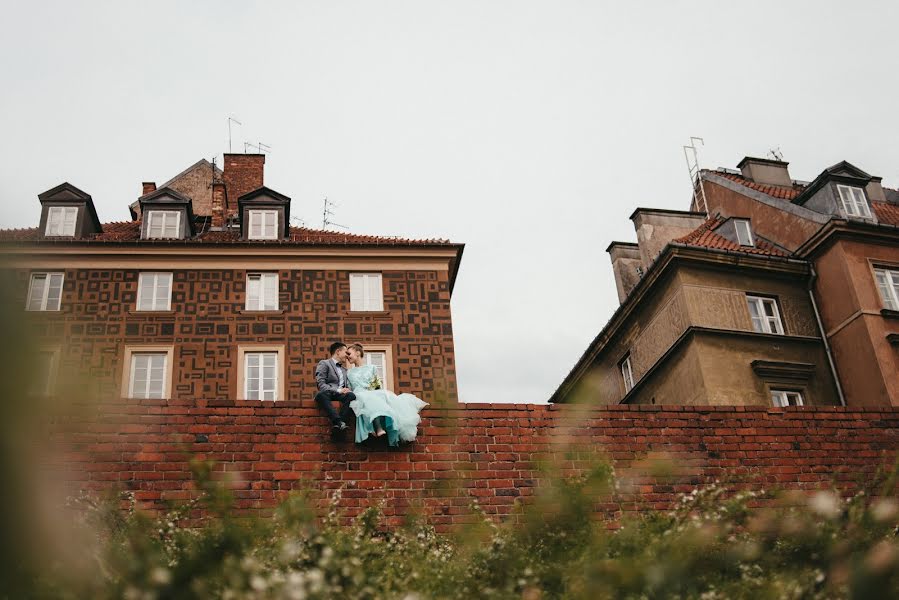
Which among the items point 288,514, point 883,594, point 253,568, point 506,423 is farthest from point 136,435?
point 883,594

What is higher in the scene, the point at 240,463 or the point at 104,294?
the point at 104,294

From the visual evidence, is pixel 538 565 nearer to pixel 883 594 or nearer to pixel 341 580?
pixel 341 580

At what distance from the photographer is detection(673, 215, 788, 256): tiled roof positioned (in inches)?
990

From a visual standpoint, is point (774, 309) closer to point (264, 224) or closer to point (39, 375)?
point (264, 224)

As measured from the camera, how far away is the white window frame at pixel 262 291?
1059 inches

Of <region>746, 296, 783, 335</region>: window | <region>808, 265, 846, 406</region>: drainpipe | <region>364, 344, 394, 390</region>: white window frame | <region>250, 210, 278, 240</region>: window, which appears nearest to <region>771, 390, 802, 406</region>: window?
<region>808, 265, 846, 406</region>: drainpipe

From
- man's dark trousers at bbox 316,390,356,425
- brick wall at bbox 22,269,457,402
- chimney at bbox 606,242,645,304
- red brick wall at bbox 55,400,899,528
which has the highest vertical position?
chimney at bbox 606,242,645,304

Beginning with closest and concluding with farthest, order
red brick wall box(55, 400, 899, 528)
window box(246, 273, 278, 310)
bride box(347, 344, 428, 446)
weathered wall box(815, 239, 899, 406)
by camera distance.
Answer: red brick wall box(55, 400, 899, 528) → bride box(347, 344, 428, 446) → weathered wall box(815, 239, 899, 406) → window box(246, 273, 278, 310)

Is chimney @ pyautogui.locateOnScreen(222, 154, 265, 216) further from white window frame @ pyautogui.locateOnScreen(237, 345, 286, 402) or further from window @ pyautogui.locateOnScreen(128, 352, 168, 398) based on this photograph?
window @ pyautogui.locateOnScreen(128, 352, 168, 398)

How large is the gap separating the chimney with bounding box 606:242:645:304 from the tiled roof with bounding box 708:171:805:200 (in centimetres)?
328

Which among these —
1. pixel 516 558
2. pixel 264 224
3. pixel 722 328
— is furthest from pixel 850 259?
pixel 516 558

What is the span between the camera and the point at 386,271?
2758 cm

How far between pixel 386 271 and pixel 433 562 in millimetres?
19917

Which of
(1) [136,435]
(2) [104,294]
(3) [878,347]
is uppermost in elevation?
(2) [104,294]
